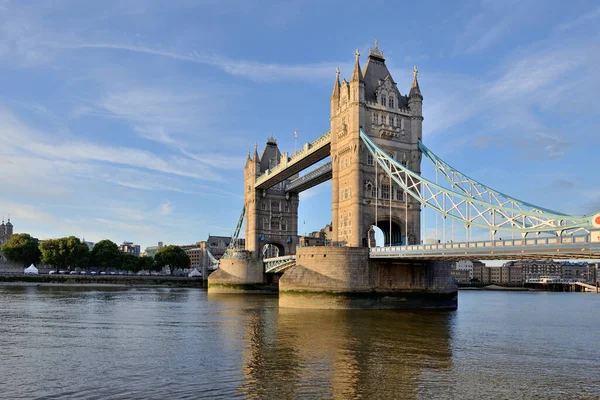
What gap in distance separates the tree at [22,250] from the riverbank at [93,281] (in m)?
11.8

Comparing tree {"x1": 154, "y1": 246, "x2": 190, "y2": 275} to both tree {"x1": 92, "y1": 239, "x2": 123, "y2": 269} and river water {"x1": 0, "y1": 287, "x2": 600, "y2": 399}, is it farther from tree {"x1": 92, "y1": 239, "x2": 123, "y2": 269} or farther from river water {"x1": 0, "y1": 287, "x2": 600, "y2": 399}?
river water {"x1": 0, "y1": 287, "x2": 600, "y2": 399}

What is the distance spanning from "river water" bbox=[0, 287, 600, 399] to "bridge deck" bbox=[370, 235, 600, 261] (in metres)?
4.59

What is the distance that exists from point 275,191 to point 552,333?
194 feet

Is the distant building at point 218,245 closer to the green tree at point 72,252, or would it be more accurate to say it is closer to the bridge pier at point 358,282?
the green tree at point 72,252

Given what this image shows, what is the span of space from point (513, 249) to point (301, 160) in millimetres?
37360

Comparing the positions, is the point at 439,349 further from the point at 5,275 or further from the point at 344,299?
the point at 5,275

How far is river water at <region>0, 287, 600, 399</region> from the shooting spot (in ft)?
51.8

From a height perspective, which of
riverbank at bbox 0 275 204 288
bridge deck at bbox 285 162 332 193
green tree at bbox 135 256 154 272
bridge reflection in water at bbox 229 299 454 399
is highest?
bridge deck at bbox 285 162 332 193

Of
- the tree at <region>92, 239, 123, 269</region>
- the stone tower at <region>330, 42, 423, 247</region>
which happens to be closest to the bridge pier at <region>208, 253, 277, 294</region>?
the stone tower at <region>330, 42, 423, 247</region>

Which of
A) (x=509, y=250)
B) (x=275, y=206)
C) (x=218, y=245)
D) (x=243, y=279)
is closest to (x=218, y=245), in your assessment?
(x=218, y=245)

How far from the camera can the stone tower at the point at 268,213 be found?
8350 centimetres

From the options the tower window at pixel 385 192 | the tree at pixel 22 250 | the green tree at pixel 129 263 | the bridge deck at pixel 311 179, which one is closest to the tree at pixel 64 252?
the tree at pixel 22 250

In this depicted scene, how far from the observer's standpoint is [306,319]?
3528cm

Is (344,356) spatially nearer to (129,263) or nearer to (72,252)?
(72,252)
